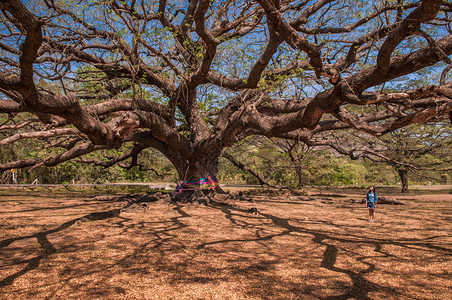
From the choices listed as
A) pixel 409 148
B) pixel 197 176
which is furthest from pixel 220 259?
pixel 409 148

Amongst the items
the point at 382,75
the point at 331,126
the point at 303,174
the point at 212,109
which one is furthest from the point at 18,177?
the point at 382,75

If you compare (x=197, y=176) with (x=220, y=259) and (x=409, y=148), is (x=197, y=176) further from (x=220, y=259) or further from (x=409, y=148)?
(x=409, y=148)

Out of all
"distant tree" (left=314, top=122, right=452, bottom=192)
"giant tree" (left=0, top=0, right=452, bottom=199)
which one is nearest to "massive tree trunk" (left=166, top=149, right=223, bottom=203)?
"giant tree" (left=0, top=0, right=452, bottom=199)

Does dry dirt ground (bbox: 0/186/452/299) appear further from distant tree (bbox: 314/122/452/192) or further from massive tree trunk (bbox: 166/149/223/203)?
massive tree trunk (bbox: 166/149/223/203)

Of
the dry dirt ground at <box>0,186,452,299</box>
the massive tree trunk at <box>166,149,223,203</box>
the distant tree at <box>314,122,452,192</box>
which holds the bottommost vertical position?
the dry dirt ground at <box>0,186,452,299</box>

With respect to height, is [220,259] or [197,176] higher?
[197,176]

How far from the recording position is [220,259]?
3.94m

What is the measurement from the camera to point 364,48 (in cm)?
776

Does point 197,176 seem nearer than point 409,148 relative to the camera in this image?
Yes

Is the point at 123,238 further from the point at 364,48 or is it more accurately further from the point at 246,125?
the point at 364,48

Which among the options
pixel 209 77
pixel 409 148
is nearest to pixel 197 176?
pixel 209 77

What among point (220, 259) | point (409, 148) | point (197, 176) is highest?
point (409, 148)

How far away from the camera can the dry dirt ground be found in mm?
2916

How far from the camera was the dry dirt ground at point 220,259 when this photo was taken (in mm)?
2916
